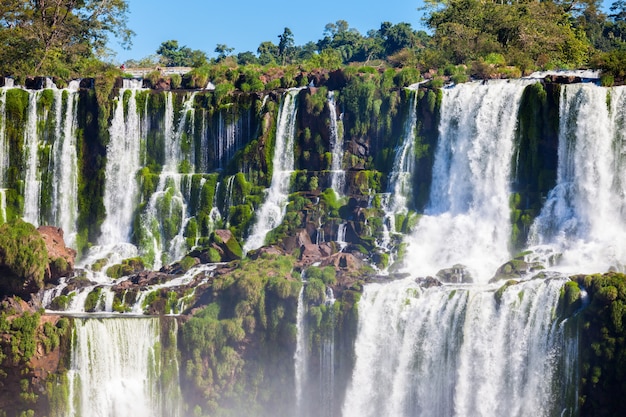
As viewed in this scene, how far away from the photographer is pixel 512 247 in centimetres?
5494

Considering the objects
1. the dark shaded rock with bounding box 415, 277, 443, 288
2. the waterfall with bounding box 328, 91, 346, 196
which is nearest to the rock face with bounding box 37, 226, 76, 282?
the waterfall with bounding box 328, 91, 346, 196

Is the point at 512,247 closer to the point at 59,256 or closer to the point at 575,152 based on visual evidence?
the point at 575,152

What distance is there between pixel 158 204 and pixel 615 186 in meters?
21.0

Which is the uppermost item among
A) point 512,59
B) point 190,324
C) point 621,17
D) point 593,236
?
point 621,17

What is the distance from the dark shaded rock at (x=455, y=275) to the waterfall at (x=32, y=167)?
68.7 ft

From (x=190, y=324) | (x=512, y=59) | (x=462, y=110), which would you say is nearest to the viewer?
(x=190, y=324)

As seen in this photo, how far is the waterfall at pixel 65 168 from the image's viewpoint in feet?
206

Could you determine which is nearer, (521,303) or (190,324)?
(521,303)

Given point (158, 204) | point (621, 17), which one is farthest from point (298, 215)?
point (621, 17)

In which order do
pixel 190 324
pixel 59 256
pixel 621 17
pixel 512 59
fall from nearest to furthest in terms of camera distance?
pixel 190 324
pixel 59 256
pixel 512 59
pixel 621 17

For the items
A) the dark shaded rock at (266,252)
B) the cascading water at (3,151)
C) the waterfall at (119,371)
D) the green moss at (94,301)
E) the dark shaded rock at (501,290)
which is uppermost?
the cascading water at (3,151)

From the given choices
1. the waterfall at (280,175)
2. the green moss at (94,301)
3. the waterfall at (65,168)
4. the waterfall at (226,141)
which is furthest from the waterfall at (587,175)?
the waterfall at (65,168)

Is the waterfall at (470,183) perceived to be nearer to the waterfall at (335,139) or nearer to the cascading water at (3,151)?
the waterfall at (335,139)

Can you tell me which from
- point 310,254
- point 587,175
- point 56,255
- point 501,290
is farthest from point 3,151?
point 587,175
